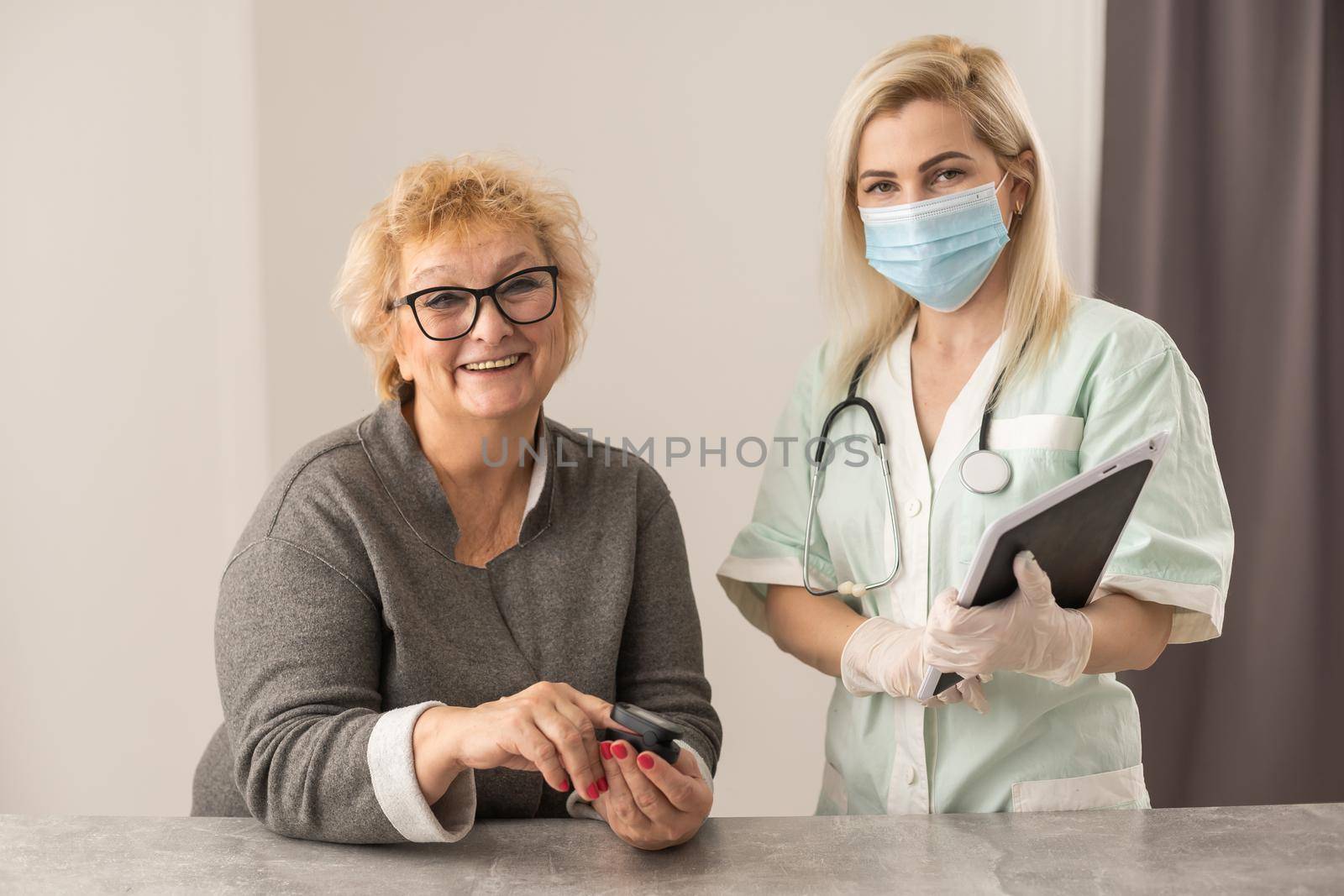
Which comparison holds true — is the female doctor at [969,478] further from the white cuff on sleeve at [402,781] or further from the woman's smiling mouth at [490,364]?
the white cuff on sleeve at [402,781]

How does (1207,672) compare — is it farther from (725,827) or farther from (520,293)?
(520,293)

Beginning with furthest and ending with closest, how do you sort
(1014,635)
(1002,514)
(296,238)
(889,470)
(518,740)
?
(296,238)
(889,470)
(1002,514)
(1014,635)
(518,740)

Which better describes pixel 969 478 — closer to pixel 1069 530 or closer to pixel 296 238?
pixel 1069 530

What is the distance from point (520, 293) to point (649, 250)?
3.59ft

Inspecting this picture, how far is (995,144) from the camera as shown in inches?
64.5

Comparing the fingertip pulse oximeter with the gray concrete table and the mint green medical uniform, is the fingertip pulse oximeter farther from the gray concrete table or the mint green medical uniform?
the mint green medical uniform

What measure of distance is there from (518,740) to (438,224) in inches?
28.9

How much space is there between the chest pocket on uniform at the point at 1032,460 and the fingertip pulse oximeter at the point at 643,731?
1.75ft

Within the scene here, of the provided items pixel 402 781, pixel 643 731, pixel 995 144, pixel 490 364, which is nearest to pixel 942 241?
pixel 995 144

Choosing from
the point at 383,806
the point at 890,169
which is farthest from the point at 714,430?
the point at 383,806

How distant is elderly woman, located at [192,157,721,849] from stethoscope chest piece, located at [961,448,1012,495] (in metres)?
0.45

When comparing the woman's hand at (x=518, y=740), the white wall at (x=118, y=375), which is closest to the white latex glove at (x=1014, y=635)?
the woman's hand at (x=518, y=740)

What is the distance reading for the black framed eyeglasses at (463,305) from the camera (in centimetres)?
152

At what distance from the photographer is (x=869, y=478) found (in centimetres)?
171
